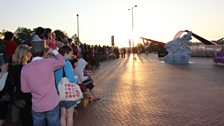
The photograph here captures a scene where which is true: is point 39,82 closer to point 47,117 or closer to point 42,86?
point 42,86

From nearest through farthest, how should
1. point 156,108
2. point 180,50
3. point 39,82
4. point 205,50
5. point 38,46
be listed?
1. point 39,82
2. point 38,46
3. point 156,108
4. point 180,50
5. point 205,50

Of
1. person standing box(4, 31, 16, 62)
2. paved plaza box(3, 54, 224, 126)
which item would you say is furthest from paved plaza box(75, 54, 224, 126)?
person standing box(4, 31, 16, 62)

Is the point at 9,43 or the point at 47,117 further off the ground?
the point at 9,43

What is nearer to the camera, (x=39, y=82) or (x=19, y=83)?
(x=39, y=82)

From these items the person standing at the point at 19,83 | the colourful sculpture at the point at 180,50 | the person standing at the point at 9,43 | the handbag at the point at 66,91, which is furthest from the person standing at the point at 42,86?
the colourful sculpture at the point at 180,50

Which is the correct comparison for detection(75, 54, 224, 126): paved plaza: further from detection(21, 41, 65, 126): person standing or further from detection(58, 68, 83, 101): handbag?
detection(21, 41, 65, 126): person standing

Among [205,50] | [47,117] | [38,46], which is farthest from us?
[205,50]

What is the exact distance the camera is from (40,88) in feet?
16.9

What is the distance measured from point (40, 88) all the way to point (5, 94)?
9.08ft

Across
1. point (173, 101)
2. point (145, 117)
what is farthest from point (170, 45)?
point (145, 117)

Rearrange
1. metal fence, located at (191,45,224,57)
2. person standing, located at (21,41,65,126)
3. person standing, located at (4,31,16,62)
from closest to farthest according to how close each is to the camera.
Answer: person standing, located at (21,41,65,126), person standing, located at (4,31,16,62), metal fence, located at (191,45,224,57)

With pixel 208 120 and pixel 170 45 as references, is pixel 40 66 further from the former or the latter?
pixel 170 45

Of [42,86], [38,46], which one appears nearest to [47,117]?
[42,86]

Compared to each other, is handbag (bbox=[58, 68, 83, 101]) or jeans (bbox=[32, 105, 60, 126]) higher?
handbag (bbox=[58, 68, 83, 101])
